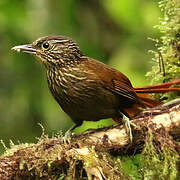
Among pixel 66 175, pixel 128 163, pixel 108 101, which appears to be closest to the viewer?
pixel 66 175

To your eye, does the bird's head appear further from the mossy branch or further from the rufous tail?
the mossy branch

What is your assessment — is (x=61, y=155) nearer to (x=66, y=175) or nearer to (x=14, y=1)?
(x=66, y=175)

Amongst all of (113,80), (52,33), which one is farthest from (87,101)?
(52,33)

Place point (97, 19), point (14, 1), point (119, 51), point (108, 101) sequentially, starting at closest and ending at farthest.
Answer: point (108, 101), point (14, 1), point (119, 51), point (97, 19)

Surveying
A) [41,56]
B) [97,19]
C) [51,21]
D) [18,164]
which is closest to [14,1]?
[51,21]

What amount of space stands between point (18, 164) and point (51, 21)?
6.77ft

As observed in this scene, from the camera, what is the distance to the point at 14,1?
16.7 ft

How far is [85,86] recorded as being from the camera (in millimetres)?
3859

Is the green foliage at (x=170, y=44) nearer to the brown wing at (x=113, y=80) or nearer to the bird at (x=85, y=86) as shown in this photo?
the bird at (x=85, y=86)

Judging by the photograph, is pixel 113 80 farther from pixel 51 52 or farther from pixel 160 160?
pixel 160 160

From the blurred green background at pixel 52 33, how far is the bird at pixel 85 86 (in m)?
0.75

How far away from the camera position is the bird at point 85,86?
12.7ft

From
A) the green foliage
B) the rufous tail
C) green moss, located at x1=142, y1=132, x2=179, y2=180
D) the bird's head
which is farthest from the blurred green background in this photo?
green moss, located at x1=142, y1=132, x2=179, y2=180

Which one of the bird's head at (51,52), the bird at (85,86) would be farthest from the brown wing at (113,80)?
the bird's head at (51,52)
